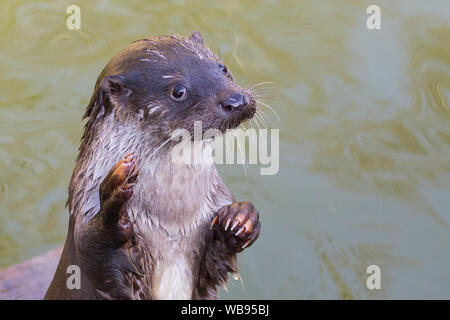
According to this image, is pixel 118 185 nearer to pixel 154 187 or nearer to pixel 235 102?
pixel 154 187

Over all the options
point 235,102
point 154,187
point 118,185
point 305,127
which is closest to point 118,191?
point 118,185

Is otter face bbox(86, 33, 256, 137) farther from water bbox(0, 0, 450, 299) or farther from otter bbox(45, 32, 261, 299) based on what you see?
water bbox(0, 0, 450, 299)

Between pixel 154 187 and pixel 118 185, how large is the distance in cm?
38

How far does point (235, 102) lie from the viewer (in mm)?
3717

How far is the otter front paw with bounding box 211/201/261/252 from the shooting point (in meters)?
3.86

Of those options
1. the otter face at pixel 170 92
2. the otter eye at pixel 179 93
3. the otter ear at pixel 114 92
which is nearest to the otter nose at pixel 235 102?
the otter face at pixel 170 92

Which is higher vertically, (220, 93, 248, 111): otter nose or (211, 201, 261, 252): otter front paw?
(220, 93, 248, 111): otter nose

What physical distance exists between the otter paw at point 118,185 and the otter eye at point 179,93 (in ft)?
0.98

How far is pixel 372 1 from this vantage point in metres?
6.84

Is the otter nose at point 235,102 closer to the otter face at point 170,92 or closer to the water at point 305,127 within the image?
the otter face at point 170,92

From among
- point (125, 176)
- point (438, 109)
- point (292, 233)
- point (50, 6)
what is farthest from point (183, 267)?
point (50, 6)

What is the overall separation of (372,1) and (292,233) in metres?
2.06

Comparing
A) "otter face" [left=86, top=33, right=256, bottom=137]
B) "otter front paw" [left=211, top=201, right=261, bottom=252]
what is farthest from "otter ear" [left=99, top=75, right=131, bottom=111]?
"otter front paw" [left=211, top=201, right=261, bottom=252]

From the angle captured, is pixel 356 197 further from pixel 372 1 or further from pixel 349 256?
pixel 372 1
